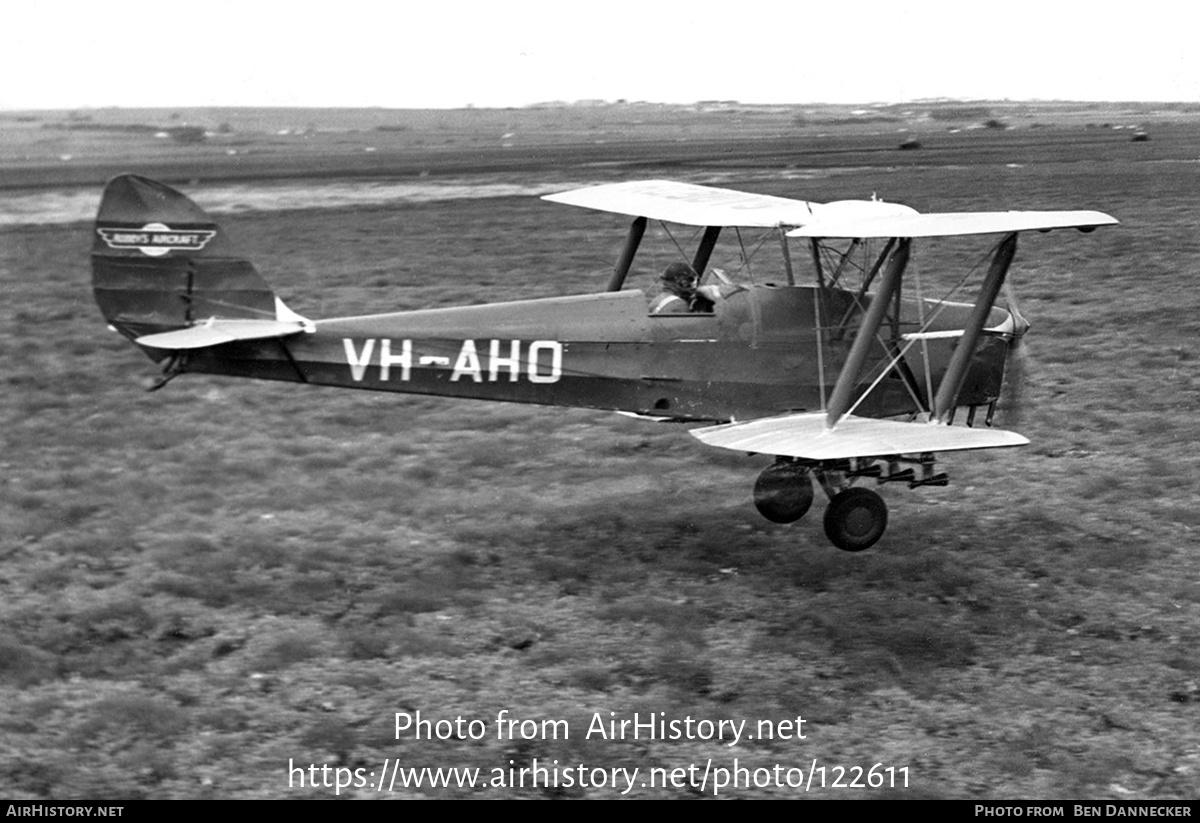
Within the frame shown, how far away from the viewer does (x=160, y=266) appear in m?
10.0

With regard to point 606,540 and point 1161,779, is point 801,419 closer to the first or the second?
point 606,540

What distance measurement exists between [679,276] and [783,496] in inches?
83.6

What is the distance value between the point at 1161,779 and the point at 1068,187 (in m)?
28.1

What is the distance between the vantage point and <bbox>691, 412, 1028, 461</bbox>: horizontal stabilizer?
29.7ft

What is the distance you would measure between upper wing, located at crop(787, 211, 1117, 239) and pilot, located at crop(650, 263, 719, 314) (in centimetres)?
Result: 107

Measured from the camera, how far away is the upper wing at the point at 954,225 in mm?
9453

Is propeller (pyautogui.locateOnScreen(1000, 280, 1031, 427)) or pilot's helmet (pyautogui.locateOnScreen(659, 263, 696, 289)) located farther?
propeller (pyautogui.locateOnScreen(1000, 280, 1031, 427))

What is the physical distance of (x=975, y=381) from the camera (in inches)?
433

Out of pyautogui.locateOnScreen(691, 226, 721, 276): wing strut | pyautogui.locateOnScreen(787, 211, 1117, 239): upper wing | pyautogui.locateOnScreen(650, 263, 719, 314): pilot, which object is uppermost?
pyautogui.locateOnScreen(787, 211, 1117, 239): upper wing

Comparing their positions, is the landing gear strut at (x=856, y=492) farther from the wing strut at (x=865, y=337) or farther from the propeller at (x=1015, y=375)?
the propeller at (x=1015, y=375)

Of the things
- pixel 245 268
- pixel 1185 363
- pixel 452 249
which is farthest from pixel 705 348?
pixel 452 249

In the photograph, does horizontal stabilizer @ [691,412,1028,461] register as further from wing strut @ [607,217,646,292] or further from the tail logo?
the tail logo

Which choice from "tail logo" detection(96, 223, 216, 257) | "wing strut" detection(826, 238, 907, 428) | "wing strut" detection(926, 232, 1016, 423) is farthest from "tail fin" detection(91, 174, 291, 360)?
"wing strut" detection(926, 232, 1016, 423)
